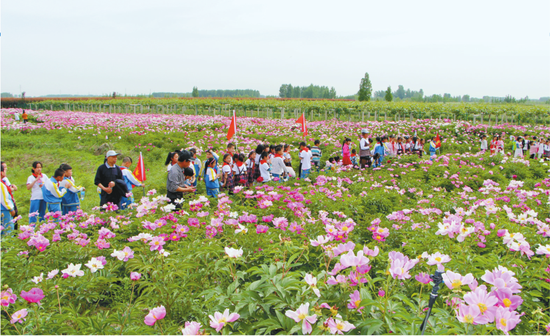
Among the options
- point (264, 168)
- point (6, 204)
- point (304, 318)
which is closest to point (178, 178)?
point (264, 168)

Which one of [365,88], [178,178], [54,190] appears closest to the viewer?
[178,178]

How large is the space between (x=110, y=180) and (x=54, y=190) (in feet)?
3.01

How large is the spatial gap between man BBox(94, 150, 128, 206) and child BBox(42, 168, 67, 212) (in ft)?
1.89

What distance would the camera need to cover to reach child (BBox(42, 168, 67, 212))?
17.2 ft

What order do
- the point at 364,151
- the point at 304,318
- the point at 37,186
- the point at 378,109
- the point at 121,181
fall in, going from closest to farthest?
1. the point at 304,318
2. the point at 121,181
3. the point at 37,186
4. the point at 364,151
5. the point at 378,109

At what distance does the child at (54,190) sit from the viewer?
5.23 meters

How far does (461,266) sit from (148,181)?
366 inches

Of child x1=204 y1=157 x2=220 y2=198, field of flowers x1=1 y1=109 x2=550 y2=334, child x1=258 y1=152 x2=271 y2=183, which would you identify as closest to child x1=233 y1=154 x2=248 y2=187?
child x1=258 y1=152 x2=271 y2=183

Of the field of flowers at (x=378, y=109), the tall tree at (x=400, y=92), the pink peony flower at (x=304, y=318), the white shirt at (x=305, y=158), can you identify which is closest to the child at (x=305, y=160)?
the white shirt at (x=305, y=158)

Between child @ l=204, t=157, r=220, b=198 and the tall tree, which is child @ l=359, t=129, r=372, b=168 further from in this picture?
the tall tree

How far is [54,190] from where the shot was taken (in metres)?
5.25

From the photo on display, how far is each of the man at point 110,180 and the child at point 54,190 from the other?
57cm

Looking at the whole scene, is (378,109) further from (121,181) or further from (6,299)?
(6,299)

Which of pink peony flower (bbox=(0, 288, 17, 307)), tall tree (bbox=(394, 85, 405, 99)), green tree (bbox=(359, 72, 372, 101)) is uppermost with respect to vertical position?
tall tree (bbox=(394, 85, 405, 99))
